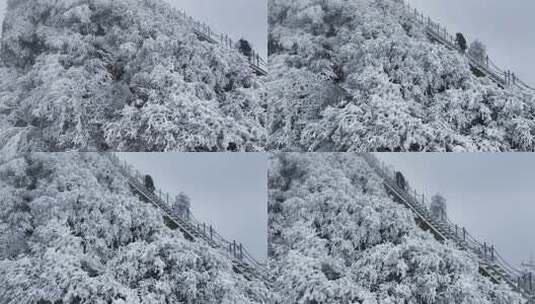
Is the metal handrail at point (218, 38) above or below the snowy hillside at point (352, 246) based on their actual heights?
above

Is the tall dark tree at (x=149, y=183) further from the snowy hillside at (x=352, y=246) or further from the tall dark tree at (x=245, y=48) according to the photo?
the tall dark tree at (x=245, y=48)

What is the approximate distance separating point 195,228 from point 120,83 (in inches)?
47.0

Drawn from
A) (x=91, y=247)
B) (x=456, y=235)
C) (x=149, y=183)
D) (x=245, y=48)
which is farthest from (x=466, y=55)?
(x=91, y=247)

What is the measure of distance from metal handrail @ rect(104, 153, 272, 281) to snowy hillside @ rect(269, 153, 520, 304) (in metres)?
0.15

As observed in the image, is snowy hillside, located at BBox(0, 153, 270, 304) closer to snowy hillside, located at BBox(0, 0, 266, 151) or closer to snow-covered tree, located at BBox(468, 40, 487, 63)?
snowy hillside, located at BBox(0, 0, 266, 151)

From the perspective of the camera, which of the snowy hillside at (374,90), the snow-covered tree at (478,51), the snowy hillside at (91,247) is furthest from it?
the snow-covered tree at (478,51)

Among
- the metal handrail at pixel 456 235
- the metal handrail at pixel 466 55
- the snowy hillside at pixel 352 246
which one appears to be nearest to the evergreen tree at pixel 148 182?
the snowy hillside at pixel 352 246

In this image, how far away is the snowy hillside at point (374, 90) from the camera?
509 centimetres

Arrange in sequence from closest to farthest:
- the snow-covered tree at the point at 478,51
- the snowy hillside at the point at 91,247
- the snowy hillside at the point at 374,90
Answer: the snowy hillside at the point at 91,247, the snowy hillside at the point at 374,90, the snow-covered tree at the point at 478,51

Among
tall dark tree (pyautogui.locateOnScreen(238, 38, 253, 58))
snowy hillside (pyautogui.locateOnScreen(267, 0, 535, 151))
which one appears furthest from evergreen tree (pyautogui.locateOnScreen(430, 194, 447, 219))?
tall dark tree (pyautogui.locateOnScreen(238, 38, 253, 58))

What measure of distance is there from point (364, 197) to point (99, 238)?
1.94 m

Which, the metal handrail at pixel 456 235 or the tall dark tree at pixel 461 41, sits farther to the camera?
the tall dark tree at pixel 461 41

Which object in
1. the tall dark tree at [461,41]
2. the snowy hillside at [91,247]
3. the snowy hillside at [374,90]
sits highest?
the tall dark tree at [461,41]

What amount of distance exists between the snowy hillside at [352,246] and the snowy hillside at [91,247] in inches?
15.3
